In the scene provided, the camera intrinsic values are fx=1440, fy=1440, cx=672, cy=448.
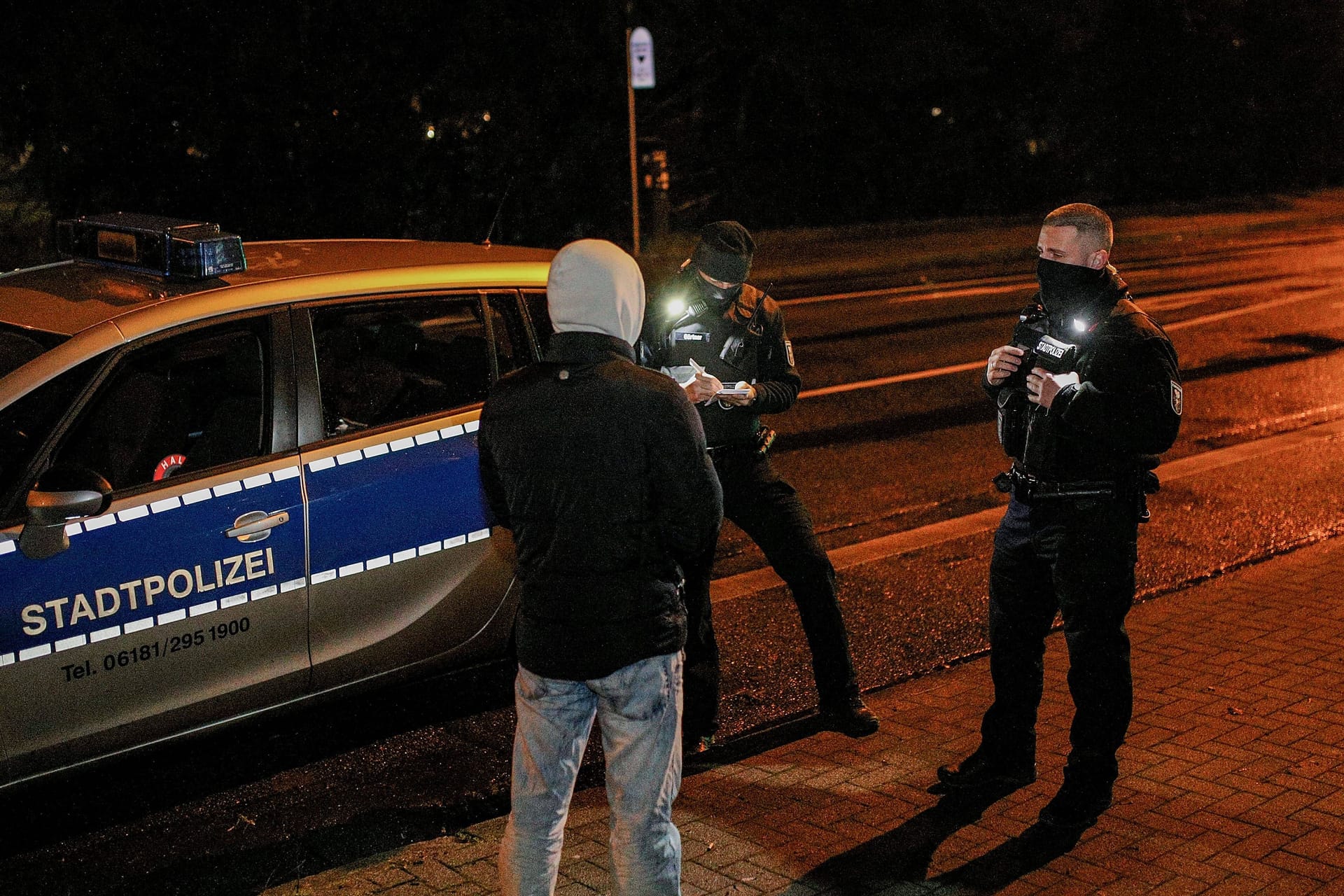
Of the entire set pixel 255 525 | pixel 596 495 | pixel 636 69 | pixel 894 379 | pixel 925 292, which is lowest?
pixel 894 379

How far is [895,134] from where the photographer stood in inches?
1153

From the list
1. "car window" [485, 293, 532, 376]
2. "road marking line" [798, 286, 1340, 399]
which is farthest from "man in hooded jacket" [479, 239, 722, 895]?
"road marking line" [798, 286, 1340, 399]

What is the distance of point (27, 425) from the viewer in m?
3.91

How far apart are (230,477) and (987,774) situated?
2440 mm

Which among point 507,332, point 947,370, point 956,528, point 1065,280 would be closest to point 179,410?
point 507,332

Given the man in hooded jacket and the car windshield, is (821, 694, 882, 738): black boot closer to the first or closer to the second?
the man in hooded jacket

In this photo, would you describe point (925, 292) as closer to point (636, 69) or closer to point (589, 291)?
point (636, 69)

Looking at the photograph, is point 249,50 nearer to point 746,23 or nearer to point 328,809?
point 746,23

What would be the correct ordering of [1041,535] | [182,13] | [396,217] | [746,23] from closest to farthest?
[1041,535] → [182,13] → [396,217] → [746,23]

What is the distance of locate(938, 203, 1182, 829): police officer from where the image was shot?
157 inches

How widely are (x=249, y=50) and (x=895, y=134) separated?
47.8ft

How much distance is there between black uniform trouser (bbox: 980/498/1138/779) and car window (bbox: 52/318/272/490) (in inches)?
89.6

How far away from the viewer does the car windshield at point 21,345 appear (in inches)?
159

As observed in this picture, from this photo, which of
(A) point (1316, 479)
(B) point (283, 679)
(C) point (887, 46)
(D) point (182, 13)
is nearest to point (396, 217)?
(D) point (182, 13)
